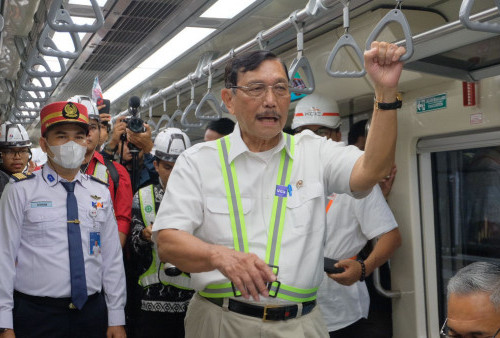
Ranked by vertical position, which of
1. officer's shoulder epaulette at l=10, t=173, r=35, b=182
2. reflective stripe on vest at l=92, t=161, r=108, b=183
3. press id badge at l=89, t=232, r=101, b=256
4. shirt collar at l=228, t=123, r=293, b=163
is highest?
reflective stripe on vest at l=92, t=161, r=108, b=183

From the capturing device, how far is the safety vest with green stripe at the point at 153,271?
12.6 feet

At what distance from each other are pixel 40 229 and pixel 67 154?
417 mm

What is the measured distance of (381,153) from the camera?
6.61ft

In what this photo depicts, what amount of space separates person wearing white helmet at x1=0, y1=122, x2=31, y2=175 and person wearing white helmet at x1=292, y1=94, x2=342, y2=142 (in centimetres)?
276

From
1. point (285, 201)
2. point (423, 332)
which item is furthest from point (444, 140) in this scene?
point (285, 201)

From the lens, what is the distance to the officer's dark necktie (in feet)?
10.2

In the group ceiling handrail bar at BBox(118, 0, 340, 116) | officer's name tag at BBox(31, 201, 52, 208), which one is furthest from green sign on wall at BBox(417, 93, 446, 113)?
officer's name tag at BBox(31, 201, 52, 208)

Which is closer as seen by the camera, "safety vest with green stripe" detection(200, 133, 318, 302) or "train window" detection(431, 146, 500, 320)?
"safety vest with green stripe" detection(200, 133, 318, 302)

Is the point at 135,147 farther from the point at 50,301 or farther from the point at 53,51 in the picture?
the point at 50,301

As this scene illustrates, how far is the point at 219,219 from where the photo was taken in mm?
2219

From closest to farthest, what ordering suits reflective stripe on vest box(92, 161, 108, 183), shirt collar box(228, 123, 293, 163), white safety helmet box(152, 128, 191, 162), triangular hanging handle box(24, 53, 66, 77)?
shirt collar box(228, 123, 293, 163) < reflective stripe on vest box(92, 161, 108, 183) < white safety helmet box(152, 128, 191, 162) < triangular hanging handle box(24, 53, 66, 77)

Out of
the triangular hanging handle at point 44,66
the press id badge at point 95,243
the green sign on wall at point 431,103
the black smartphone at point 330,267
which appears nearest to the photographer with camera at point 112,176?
the triangular hanging handle at point 44,66

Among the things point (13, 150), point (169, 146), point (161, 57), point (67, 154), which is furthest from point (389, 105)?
point (13, 150)

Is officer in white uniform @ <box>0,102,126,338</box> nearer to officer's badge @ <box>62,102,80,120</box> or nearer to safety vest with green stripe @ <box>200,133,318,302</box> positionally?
officer's badge @ <box>62,102,80,120</box>
